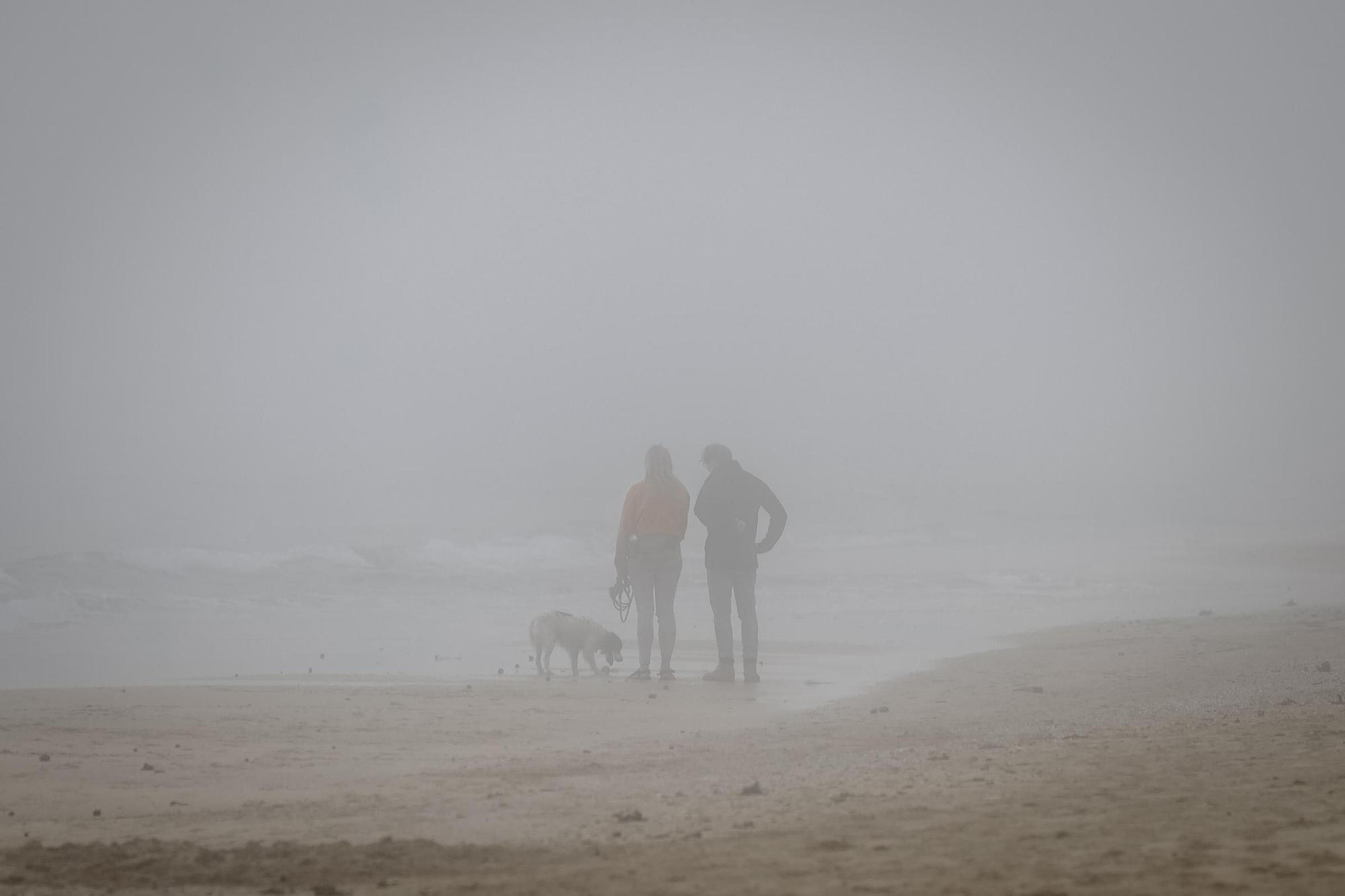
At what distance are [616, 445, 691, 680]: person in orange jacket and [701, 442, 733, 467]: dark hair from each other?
1.32ft

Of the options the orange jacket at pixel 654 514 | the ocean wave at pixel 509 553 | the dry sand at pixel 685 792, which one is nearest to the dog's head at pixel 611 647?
the orange jacket at pixel 654 514

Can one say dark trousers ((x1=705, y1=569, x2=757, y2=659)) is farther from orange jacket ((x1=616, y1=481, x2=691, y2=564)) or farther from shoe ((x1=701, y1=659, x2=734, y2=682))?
orange jacket ((x1=616, y1=481, x2=691, y2=564))

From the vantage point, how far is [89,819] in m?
4.31

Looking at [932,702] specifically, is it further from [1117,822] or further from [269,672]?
[269,672]

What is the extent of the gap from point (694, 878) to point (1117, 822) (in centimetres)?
145

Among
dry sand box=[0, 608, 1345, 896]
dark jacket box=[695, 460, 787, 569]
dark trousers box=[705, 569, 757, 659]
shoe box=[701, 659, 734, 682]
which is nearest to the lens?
dry sand box=[0, 608, 1345, 896]

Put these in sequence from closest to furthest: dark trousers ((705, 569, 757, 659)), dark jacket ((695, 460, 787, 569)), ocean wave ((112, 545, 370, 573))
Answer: dark trousers ((705, 569, 757, 659)), dark jacket ((695, 460, 787, 569)), ocean wave ((112, 545, 370, 573))

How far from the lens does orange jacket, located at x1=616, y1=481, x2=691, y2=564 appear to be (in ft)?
37.3

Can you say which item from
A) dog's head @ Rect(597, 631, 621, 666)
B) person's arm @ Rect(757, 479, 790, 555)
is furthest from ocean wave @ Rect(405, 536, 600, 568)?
person's arm @ Rect(757, 479, 790, 555)

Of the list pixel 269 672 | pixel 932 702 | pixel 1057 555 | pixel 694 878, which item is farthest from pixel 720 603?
pixel 1057 555

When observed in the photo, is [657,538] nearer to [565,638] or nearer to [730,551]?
[730,551]

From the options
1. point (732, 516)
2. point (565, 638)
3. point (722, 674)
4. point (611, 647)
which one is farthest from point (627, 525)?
point (611, 647)

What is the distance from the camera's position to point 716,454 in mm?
11570

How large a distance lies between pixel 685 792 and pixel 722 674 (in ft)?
21.0
